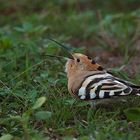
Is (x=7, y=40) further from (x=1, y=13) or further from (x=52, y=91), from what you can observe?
(x=1, y=13)

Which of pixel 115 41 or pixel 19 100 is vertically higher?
pixel 115 41

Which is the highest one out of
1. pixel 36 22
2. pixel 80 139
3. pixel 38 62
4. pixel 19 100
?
pixel 36 22

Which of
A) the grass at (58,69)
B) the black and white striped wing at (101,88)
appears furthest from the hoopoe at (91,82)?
the grass at (58,69)

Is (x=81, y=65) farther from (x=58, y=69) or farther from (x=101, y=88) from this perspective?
(x=58, y=69)

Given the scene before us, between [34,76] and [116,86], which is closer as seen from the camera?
[116,86]

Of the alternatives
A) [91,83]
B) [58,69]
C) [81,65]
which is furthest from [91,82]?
[58,69]

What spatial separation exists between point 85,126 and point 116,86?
34 cm

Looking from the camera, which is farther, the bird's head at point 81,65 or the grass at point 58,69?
the bird's head at point 81,65

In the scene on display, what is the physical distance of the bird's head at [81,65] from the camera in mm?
4332

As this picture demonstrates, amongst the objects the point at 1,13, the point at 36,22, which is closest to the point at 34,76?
the point at 36,22

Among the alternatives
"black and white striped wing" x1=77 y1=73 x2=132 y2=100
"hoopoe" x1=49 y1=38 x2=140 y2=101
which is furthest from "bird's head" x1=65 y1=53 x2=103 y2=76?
"black and white striped wing" x1=77 y1=73 x2=132 y2=100

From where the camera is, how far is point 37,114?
12.6 feet

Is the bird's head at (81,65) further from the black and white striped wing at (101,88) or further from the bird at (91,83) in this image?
the black and white striped wing at (101,88)

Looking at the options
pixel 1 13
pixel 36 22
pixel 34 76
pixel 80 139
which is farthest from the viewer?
pixel 1 13
